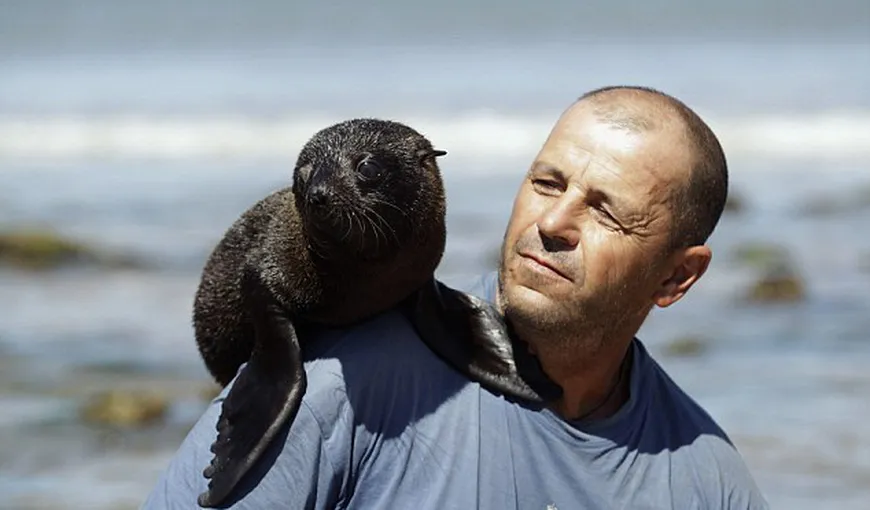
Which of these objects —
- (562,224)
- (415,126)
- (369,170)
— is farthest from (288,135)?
(562,224)

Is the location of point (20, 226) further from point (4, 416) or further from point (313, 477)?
point (313, 477)

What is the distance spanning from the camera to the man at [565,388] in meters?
3.84

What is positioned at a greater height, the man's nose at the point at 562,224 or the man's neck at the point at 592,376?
the man's nose at the point at 562,224

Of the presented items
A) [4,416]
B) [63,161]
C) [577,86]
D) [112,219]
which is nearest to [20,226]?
[112,219]

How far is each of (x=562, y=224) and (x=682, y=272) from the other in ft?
1.62

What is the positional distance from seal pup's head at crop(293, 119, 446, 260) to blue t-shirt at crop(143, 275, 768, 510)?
0.30m

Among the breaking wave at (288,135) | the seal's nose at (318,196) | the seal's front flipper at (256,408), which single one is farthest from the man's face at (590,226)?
the breaking wave at (288,135)

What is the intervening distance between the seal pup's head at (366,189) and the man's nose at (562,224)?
1.83 feet

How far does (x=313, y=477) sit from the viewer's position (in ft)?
12.3

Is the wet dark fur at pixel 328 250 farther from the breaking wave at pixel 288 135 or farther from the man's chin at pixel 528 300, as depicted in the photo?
the breaking wave at pixel 288 135

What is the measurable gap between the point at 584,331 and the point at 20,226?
11682 millimetres

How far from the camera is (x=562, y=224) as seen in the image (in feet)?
13.6

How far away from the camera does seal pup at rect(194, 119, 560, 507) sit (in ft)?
13.4

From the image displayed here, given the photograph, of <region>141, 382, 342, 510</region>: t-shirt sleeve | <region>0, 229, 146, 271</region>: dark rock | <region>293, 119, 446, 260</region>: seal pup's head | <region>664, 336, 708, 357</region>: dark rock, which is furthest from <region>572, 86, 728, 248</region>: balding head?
<region>0, 229, 146, 271</region>: dark rock
